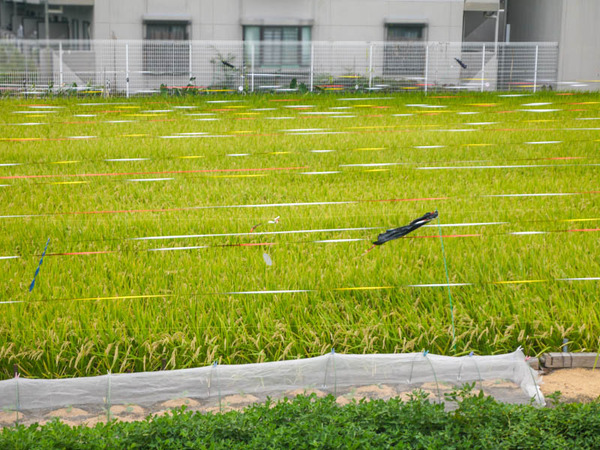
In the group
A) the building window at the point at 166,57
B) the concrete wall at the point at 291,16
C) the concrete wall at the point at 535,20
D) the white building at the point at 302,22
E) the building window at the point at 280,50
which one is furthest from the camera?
the concrete wall at the point at 291,16

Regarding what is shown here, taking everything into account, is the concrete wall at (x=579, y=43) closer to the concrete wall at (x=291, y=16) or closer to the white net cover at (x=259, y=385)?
the concrete wall at (x=291, y=16)

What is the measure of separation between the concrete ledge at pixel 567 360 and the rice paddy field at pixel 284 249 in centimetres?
13

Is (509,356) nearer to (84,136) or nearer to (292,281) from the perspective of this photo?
(292,281)

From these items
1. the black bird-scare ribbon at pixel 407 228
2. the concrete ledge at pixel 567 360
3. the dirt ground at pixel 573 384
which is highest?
the black bird-scare ribbon at pixel 407 228

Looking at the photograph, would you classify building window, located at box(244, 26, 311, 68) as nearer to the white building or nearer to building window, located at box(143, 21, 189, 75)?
the white building

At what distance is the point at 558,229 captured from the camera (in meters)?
5.42

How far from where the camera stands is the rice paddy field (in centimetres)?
381

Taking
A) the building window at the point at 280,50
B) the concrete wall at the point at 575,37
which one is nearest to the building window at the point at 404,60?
the building window at the point at 280,50

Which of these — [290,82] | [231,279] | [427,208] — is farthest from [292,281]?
[290,82]

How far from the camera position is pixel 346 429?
2.80 m

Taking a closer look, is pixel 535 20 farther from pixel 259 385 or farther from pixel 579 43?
pixel 259 385

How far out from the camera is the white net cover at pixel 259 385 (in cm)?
328

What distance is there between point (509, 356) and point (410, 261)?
114 centimetres

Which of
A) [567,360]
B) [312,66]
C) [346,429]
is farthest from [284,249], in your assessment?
[312,66]
